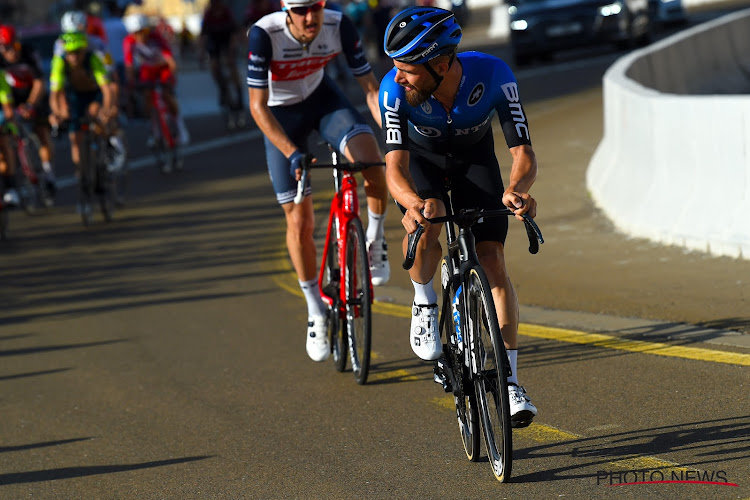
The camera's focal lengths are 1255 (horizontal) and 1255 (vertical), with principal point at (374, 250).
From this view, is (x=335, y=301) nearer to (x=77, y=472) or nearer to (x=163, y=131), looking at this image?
(x=77, y=472)

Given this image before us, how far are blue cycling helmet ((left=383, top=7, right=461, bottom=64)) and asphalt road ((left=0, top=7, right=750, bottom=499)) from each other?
1.83 m

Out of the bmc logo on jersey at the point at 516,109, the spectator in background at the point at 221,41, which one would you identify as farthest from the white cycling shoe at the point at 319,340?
the spectator in background at the point at 221,41

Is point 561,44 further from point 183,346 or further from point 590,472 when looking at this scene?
point 590,472

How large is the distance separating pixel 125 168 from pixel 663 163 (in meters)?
7.59

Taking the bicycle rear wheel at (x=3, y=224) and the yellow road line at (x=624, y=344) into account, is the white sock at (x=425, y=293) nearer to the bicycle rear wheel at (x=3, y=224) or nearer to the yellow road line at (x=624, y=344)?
the yellow road line at (x=624, y=344)

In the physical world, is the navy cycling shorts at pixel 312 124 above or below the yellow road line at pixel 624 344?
above

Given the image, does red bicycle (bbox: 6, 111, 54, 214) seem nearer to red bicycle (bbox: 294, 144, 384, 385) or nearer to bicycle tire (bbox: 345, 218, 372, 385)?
red bicycle (bbox: 294, 144, 384, 385)

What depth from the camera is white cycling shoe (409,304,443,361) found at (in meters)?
6.07

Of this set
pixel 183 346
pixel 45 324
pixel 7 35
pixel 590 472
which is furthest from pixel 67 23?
pixel 590 472

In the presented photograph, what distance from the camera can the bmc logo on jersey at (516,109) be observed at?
5442 mm

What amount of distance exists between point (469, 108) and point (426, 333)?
118 centimetres

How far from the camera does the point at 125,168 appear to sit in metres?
15.7

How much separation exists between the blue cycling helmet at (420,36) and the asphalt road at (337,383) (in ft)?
6.00

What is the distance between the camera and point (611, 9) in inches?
1005
